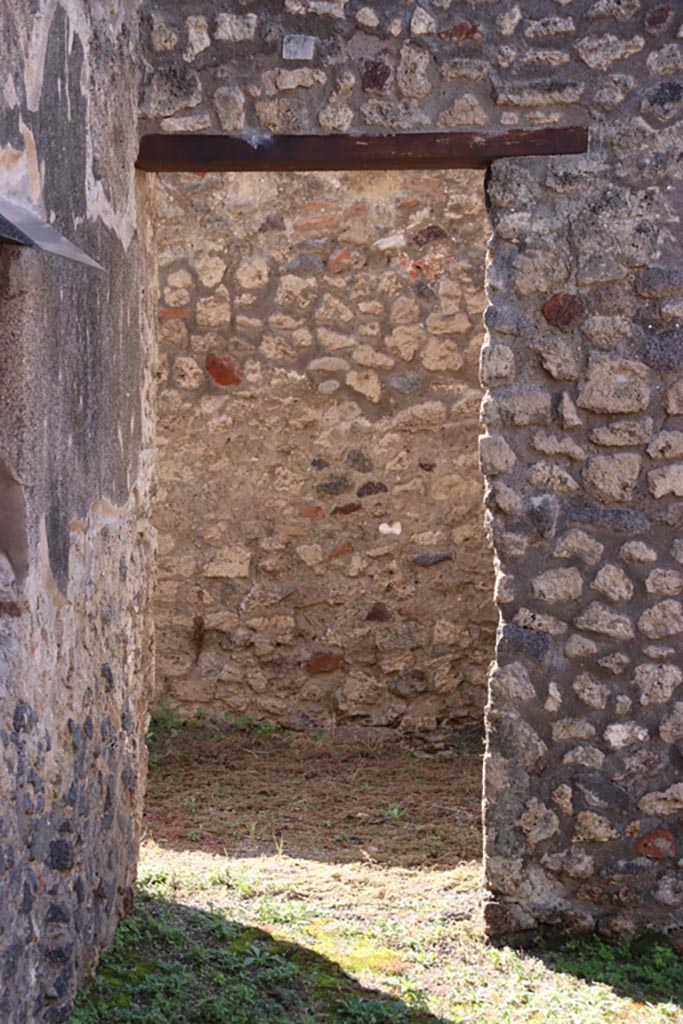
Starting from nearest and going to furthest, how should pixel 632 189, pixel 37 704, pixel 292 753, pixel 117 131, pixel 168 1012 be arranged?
pixel 37 704 < pixel 168 1012 < pixel 117 131 < pixel 632 189 < pixel 292 753

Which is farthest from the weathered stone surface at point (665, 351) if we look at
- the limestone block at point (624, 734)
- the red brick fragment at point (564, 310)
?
the limestone block at point (624, 734)

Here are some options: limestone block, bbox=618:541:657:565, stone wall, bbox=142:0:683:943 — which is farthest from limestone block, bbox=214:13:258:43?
limestone block, bbox=618:541:657:565

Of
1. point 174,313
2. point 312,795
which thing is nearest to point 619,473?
point 312,795

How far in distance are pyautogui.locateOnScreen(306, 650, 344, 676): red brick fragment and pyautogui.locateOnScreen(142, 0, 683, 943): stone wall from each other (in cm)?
236

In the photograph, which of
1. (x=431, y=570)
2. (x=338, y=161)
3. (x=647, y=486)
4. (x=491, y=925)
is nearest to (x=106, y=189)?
(x=338, y=161)

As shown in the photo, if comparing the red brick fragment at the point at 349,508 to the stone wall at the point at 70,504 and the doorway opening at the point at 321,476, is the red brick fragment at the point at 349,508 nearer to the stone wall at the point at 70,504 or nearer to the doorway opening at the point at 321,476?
the doorway opening at the point at 321,476

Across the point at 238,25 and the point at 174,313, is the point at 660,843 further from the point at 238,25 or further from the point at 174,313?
the point at 174,313

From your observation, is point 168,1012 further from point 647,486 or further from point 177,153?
point 177,153

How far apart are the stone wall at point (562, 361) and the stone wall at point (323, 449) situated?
2.22 meters

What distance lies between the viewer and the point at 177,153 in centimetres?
379

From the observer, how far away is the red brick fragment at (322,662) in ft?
20.3

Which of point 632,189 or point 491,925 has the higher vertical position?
point 632,189

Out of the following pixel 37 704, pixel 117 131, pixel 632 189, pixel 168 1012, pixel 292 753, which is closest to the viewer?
pixel 37 704

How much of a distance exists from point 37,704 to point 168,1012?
39.3 inches
